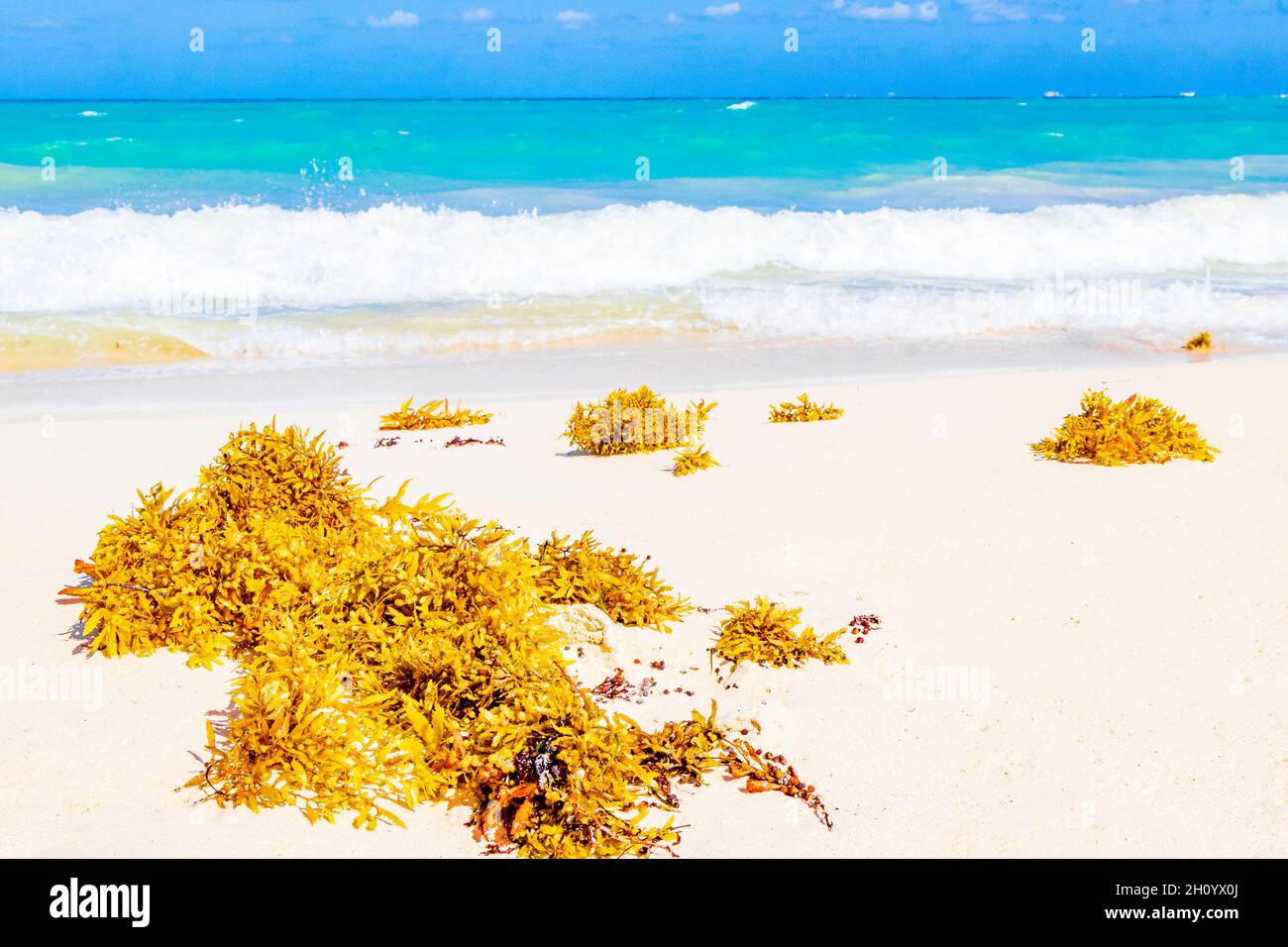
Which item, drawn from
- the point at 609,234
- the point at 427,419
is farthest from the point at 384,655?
the point at 609,234

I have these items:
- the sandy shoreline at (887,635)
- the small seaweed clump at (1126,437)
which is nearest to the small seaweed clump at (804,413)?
the sandy shoreline at (887,635)

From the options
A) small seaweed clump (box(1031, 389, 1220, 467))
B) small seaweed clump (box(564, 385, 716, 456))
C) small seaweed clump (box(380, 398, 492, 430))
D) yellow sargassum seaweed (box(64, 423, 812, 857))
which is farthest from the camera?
small seaweed clump (box(380, 398, 492, 430))

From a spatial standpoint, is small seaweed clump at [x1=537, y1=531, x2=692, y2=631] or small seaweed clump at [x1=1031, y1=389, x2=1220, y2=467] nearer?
small seaweed clump at [x1=537, y1=531, x2=692, y2=631]

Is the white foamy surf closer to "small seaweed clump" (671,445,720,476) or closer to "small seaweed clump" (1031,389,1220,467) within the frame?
"small seaweed clump" (1031,389,1220,467)

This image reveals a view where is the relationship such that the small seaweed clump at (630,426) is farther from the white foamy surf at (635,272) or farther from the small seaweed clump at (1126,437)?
the white foamy surf at (635,272)

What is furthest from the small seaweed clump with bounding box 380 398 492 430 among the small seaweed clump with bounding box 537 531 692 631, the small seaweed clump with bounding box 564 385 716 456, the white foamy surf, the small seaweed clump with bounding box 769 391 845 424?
the white foamy surf

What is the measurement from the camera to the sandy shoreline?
11.4 ft

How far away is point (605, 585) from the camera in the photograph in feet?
16.0

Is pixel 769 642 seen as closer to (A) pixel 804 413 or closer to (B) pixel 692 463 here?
(B) pixel 692 463

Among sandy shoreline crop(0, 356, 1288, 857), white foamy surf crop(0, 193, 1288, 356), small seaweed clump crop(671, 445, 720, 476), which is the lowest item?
sandy shoreline crop(0, 356, 1288, 857)

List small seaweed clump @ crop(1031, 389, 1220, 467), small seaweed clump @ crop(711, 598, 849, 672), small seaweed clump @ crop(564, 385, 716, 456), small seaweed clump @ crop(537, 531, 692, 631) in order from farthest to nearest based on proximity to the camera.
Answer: small seaweed clump @ crop(564, 385, 716, 456), small seaweed clump @ crop(1031, 389, 1220, 467), small seaweed clump @ crop(537, 531, 692, 631), small seaweed clump @ crop(711, 598, 849, 672)

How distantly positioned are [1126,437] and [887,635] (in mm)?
3516

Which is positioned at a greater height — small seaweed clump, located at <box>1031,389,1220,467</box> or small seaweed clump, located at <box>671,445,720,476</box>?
small seaweed clump, located at <box>1031,389,1220,467</box>

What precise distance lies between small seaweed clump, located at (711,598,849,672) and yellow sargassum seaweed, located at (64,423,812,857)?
36 centimetres
